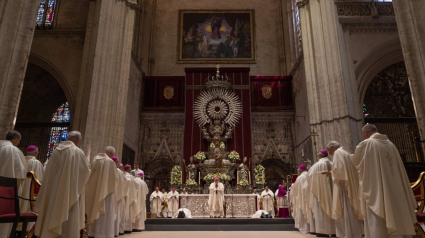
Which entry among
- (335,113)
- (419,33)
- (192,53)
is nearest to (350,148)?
(335,113)

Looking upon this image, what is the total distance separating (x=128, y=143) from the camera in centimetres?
1487

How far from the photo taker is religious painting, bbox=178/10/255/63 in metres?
19.4

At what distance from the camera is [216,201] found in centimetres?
1037

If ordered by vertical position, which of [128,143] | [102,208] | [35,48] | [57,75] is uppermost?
[35,48]

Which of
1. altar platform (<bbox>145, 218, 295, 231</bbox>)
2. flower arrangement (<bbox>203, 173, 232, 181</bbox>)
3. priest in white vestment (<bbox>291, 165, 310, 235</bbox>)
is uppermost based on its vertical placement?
flower arrangement (<bbox>203, 173, 232, 181</bbox>)

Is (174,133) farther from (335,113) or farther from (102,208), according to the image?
(102,208)

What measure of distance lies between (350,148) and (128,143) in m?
9.38

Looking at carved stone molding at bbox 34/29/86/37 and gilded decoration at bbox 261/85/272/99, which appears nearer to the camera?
carved stone molding at bbox 34/29/86/37

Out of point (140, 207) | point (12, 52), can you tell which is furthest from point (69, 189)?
point (140, 207)

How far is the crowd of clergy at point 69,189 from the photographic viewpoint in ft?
13.2

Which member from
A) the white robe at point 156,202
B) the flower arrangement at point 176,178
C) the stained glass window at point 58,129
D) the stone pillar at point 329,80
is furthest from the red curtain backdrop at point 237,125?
the stained glass window at point 58,129

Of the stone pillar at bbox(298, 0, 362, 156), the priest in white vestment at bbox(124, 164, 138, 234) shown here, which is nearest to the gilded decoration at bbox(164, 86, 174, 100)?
the stone pillar at bbox(298, 0, 362, 156)

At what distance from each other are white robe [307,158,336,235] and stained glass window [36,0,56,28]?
1416cm

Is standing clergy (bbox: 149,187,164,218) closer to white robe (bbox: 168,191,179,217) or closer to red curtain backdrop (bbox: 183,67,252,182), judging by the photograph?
white robe (bbox: 168,191,179,217)
